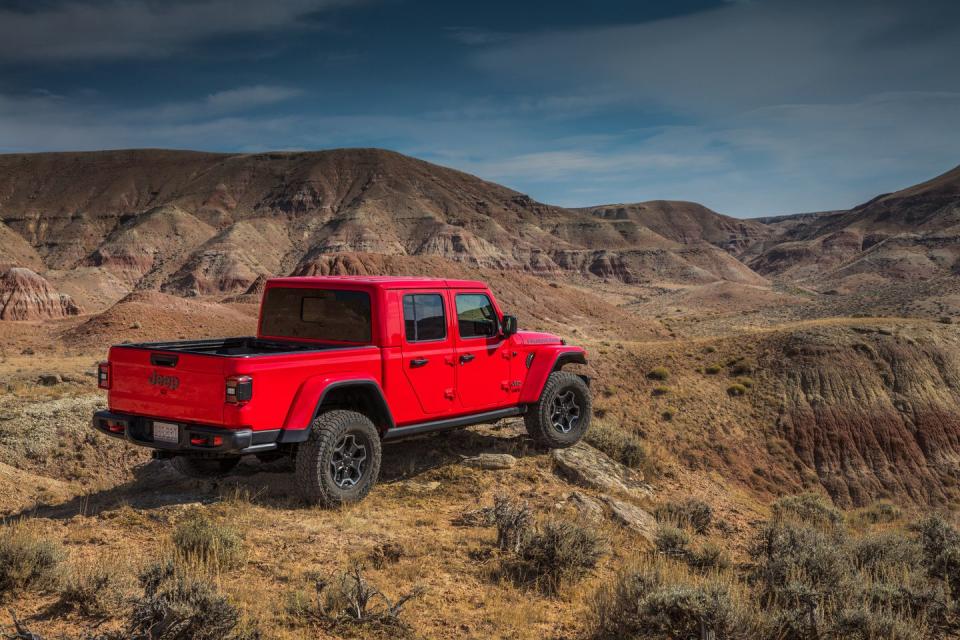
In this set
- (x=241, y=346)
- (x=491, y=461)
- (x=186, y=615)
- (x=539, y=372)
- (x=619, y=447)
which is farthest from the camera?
(x=619, y=447)

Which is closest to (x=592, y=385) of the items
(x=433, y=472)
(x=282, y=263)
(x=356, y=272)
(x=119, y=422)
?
(x=433, y=472)

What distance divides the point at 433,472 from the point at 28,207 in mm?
130964

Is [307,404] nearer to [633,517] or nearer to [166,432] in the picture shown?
[166,432]

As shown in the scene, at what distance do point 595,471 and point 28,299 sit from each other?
180 ft

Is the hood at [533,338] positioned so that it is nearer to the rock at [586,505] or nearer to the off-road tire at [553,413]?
the off-road tire at [553,413]

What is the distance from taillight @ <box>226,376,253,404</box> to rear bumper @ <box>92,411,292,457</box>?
0.29 m

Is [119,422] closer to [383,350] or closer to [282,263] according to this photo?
[383,350]

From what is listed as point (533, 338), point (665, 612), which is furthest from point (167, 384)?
point (665, 612)

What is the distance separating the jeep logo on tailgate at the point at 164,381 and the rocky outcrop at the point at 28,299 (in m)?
52.5

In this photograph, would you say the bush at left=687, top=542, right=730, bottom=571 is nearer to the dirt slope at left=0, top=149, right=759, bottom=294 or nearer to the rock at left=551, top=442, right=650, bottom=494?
the rock at left=551, top=442, right=650, bottom=494

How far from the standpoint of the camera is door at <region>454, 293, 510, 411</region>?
8117 mm

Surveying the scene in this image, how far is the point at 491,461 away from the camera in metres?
8.88

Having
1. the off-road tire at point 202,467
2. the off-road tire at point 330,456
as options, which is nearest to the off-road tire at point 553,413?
the off-road tire at point 330,456

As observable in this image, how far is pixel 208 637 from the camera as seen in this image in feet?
13.5
